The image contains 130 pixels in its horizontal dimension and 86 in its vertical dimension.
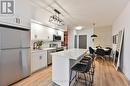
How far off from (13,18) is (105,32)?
837 centimetres

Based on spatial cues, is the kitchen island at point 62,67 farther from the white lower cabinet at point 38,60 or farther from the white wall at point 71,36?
the white wall at point 71,36

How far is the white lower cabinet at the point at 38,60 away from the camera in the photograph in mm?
4156

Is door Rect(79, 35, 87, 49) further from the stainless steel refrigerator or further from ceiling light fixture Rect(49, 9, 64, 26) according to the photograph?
the stainless steel refrigerator

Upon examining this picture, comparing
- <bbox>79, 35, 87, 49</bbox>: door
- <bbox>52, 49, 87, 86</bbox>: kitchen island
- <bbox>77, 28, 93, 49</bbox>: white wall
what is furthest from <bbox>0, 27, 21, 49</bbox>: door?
<bbox>79, 35, 87, 49</bbox>: door

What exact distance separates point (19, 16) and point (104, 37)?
8010mm

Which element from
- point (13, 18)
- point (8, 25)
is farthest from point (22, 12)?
point (8, 25)

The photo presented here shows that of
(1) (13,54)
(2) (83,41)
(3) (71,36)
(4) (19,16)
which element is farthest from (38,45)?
(2) (83,41)

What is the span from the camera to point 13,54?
3078mm

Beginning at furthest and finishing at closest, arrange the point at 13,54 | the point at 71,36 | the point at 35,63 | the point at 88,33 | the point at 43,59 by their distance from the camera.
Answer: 1. the point at 88,33
2. the point at 71,36
3. the point at 43,59
4. the point at 35,63
5. the point at 13,54

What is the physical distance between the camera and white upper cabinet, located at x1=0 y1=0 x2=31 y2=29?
3.00 m

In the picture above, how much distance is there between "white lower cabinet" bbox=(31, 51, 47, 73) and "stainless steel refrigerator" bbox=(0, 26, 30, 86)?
419 millimetres

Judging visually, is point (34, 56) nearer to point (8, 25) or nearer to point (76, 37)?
point (8, 25)

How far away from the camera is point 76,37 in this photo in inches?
465

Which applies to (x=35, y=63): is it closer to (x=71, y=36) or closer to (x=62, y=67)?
(x=62, y=67)
